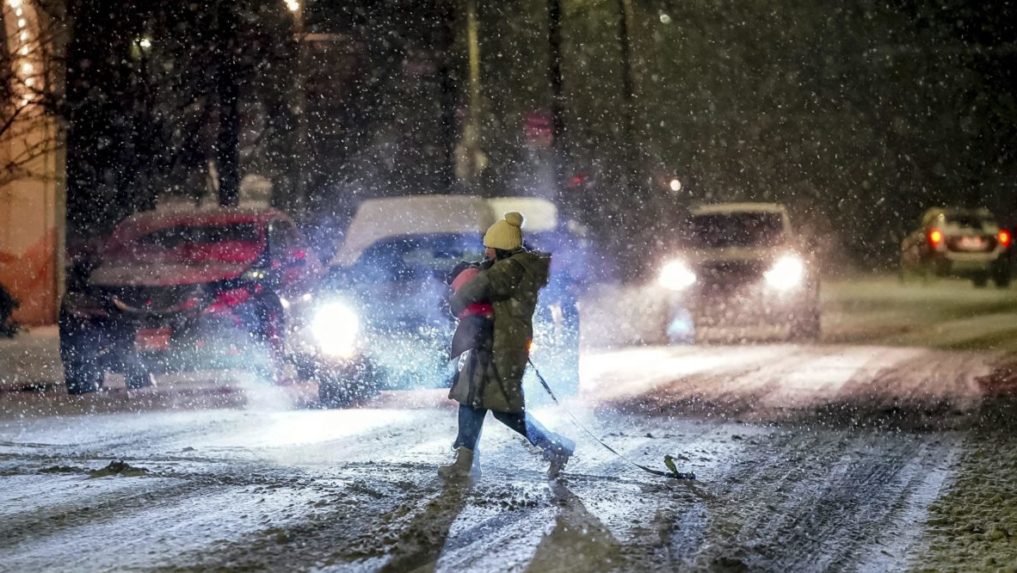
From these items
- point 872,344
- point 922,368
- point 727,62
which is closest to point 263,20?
point 872,344

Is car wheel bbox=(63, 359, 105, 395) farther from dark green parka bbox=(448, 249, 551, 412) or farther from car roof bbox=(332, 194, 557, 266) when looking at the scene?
dark green parka bbox=(448, 249, 551, 412)

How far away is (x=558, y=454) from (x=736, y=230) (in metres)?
11.3

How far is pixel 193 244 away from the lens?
38.8ft

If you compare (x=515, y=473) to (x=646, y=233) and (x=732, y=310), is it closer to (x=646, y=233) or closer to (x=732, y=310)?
(x=732, y=310)

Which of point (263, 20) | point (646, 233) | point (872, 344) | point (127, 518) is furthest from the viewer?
point (646, 233)

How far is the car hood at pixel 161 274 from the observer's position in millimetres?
11172

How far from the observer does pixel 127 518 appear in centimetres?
595

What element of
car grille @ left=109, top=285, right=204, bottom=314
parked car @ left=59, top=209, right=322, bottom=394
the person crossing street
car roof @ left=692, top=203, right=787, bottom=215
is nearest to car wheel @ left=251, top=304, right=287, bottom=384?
parked car @ left=59, top=209, right=322, bottom=394

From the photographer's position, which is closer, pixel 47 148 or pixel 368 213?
pixel 368 213

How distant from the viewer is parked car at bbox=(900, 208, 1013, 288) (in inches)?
1115

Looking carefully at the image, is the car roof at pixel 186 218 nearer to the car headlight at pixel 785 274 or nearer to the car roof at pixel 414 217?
the car roof at pixel 414 217

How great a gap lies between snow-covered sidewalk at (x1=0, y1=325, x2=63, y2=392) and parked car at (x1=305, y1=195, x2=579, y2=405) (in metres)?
3.87

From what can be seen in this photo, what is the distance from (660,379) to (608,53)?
25423 mm

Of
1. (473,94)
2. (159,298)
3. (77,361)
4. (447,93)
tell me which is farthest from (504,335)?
(447,93)
